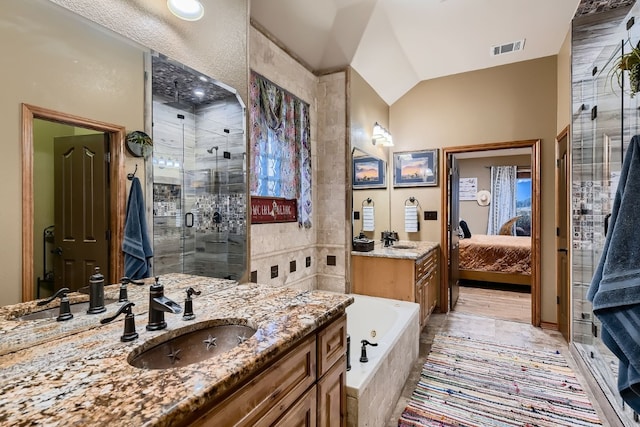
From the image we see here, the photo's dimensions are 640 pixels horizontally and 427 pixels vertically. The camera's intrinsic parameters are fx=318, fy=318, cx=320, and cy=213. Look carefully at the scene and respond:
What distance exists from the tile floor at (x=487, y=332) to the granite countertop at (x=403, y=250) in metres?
0.88

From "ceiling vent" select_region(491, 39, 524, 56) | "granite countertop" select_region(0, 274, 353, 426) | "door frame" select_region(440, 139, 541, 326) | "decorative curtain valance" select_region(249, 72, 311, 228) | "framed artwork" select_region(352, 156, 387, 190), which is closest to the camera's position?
"granite countertop" select_region(0, 274, 353, 426)

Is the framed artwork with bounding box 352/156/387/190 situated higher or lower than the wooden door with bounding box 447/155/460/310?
higher

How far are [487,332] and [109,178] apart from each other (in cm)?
375

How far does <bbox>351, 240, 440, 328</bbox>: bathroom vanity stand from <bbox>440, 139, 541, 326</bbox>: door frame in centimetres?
56

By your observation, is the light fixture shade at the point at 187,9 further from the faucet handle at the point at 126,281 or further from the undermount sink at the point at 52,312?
the undermount sink at the point at 52,312

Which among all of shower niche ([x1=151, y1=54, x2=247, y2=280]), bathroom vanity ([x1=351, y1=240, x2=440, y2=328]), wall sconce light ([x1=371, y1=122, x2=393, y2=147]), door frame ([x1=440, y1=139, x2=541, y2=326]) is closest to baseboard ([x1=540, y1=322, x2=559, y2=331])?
door frame ([x1=440, y1=139, x2=541, y2=326])

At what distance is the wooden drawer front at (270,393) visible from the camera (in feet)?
2.71

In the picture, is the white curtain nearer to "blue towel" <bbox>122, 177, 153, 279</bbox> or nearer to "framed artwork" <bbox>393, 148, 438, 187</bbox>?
"framed artwork" <bbox>393, 148, 438, 187</bbox>

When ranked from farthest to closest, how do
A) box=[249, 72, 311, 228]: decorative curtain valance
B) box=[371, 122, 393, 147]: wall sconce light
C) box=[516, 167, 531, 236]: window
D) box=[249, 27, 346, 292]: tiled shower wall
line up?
1. box=[516, 167, 531, 236]: window
2. box=[371, 122, 393, 147]: wall sconce light
3. box=[249, 27, 346, 292]: tiled shower wall
4. box=[249, 72, 311, 228]: decorative curtain valance

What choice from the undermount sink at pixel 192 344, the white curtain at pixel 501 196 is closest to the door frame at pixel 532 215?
the undermount sink at pixel 192 344

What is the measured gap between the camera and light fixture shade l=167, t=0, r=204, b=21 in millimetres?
1566

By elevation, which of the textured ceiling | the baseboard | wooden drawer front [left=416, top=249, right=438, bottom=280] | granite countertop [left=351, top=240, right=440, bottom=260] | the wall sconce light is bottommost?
the baseboard

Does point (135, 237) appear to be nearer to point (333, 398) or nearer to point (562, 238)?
point (333, 398)

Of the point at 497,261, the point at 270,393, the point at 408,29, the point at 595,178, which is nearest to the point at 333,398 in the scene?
the point at 270,393
